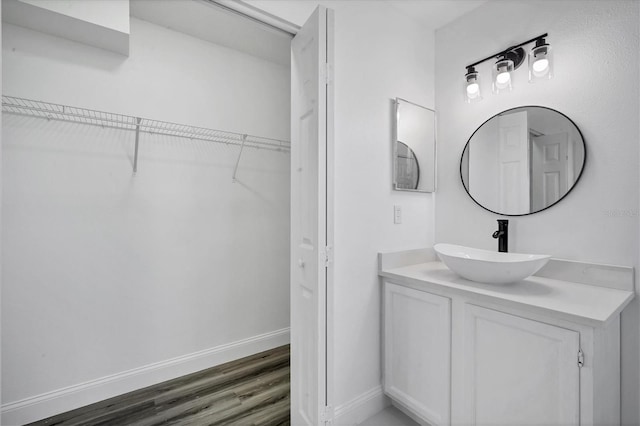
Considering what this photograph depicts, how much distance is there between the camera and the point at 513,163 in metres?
1.83

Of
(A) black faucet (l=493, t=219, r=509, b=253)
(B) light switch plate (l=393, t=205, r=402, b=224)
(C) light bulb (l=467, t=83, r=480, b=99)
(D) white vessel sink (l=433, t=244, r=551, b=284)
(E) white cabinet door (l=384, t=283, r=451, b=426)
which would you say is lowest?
(E) white cabinet door (l=384, t=283, r=451, b=426)

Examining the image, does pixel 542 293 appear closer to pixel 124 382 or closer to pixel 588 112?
pixel 588 112

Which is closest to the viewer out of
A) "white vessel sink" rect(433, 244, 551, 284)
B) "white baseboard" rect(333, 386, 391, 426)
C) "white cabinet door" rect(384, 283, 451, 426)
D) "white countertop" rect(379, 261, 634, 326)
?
"white countertop" rect(379, 261, 634, 326)

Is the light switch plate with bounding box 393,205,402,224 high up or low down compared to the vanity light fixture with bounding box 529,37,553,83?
down

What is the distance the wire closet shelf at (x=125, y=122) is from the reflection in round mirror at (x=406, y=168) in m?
1.11

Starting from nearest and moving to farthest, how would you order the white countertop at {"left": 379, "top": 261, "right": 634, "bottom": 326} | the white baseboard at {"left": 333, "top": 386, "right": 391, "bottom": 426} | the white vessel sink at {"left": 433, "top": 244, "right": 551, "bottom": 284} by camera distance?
1. the white countertop at {"left": 379, "top": 261, "right": 634, "bottom": 326}
2. the white vessel sink at {"left": 433, "top": 244, "right": 551, "bottom": 284}
3. the white baseboard at {"left": 333, "top": 386, "right": 391, "bottom": 426}

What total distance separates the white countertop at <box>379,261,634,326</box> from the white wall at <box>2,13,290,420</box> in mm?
1353

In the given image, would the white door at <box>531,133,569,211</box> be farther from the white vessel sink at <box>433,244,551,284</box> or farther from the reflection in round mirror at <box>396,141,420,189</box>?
the reflection in round mirror at <box>396,141,420,189</box>

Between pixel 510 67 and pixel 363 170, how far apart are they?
1.00 metres

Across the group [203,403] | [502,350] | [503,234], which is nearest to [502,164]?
[503,234]

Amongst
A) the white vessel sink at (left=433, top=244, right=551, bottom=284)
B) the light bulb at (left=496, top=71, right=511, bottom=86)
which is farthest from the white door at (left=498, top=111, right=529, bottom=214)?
the white vessel sink at (left=433, top=244, right=551, bottom=284)

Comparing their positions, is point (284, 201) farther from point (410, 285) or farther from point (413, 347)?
point (413, 347)

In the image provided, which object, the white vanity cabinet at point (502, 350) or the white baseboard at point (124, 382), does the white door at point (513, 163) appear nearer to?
the white vanity cabinet at point (502, 350)

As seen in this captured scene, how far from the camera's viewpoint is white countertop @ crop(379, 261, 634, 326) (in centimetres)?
117
